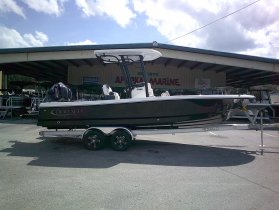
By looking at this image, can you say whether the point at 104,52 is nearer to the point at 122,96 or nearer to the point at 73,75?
the point at 122,96

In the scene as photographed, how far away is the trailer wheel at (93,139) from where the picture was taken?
816cm

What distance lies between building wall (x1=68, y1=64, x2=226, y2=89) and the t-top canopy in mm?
14669

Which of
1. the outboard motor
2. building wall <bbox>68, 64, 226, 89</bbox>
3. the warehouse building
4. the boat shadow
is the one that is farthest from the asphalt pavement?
building wall <bbox>68, 64, 226, 89</bbox>

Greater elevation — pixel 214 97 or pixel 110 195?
pixel 214 97

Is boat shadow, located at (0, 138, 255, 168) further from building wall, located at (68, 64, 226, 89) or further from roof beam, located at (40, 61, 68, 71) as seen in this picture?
building wall, located at (68, 64, 226, 89)

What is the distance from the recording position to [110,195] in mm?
4711

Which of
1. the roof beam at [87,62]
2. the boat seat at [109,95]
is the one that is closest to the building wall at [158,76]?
the roof beam at [87,62]

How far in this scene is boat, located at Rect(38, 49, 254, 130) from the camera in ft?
26.9

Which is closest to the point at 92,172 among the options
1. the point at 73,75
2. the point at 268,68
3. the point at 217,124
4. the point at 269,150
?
the point at 217,124

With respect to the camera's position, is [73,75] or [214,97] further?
[73,75]

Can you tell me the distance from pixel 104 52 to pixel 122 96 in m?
1.36

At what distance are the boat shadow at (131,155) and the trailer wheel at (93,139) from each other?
166mm

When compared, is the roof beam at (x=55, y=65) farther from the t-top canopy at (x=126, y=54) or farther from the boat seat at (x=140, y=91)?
the boat seat at (x=140, y=91)

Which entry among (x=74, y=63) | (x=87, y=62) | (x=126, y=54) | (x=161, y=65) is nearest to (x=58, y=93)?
(x=126, y=54)
